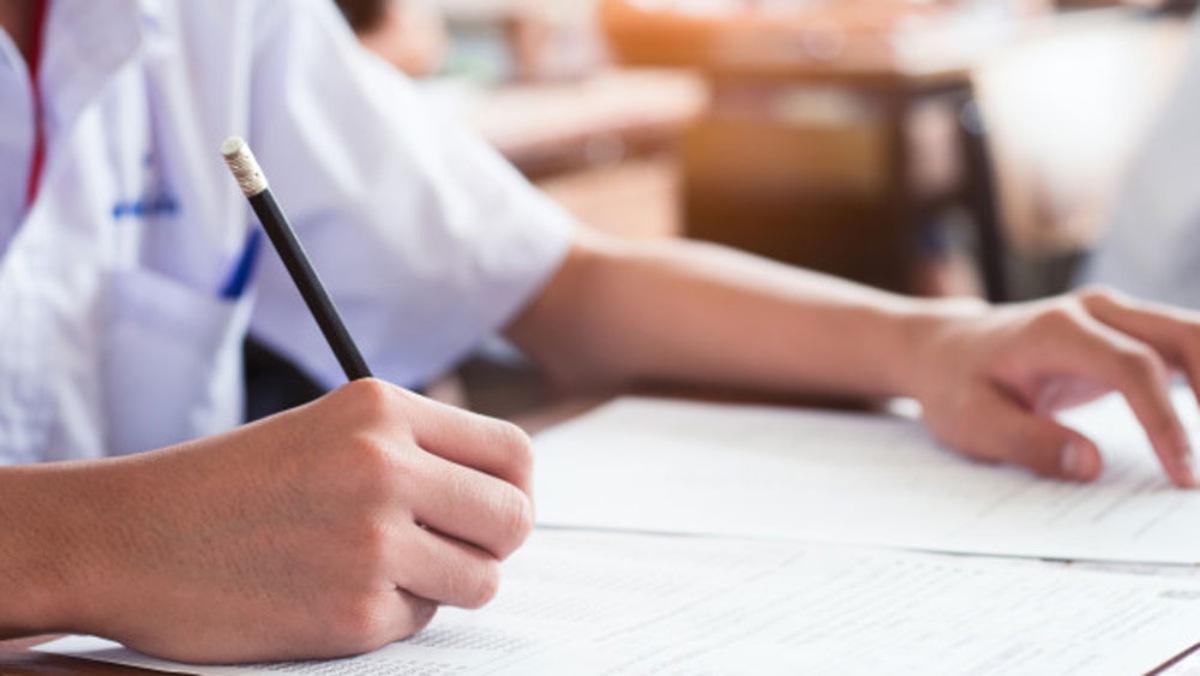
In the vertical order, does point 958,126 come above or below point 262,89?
below

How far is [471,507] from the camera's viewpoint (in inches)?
27.5

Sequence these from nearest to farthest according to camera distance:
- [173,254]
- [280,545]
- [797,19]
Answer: [280,545], [173,254], [797,19]

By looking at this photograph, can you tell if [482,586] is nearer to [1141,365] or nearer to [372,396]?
[372,396]

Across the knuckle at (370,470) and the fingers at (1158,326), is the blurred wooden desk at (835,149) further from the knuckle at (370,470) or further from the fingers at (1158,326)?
the knuckle at (370,470)

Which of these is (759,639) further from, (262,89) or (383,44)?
(383,44)

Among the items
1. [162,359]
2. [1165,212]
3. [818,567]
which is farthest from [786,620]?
[1165,212]

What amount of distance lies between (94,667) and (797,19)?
2.34 m

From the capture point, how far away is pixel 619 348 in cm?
120

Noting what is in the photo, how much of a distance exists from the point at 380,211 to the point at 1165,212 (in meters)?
0.69

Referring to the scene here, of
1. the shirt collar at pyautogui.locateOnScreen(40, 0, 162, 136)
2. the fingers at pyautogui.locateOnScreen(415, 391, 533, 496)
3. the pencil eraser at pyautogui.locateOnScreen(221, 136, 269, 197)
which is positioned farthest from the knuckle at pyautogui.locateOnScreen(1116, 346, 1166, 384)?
the shirt collar at pyautogui.locateOnScreen(40, 0, 162, 136)

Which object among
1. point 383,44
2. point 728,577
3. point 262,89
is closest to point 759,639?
point 728,577

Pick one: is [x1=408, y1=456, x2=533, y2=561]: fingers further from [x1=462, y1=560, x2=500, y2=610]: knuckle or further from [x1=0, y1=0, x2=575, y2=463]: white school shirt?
[x1=0, y1=0, x2=575, y2=463]: white school shirt

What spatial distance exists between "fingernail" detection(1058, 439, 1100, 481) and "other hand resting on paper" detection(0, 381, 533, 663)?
361 mm

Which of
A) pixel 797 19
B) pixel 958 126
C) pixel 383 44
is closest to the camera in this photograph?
pixel 958 126
